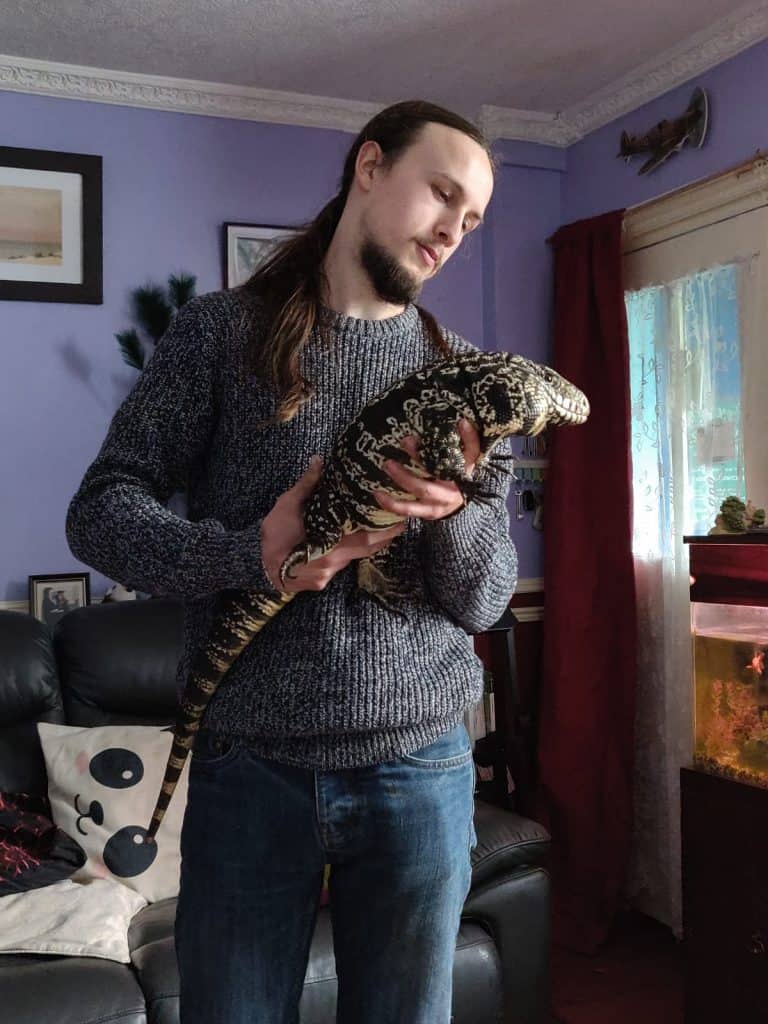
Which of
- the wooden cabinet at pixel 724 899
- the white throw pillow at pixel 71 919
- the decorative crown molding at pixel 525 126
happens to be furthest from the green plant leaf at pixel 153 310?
the wooden cabinet at pixel 724 899

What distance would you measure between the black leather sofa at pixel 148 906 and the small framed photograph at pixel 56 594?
471 millimetres

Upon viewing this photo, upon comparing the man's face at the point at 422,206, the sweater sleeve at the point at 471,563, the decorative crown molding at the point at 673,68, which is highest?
the decorative crown molding at the point at 673,68

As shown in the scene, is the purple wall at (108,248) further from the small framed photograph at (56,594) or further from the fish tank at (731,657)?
the fish tank at (731,657)

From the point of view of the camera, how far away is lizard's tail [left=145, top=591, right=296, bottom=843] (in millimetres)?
1062

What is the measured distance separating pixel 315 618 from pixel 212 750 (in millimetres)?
185

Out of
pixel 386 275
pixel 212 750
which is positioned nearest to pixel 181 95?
pixel 386 275

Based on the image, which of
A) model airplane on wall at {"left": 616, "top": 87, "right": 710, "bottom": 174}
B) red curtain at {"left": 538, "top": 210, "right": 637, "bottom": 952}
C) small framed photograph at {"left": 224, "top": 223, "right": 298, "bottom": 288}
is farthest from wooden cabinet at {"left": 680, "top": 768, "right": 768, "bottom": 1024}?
→ small framed photograph at {"left": 224, "top": 223, "right": 298, "bottom": 288}

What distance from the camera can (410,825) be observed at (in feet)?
3.43

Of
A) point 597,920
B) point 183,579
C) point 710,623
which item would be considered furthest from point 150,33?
point 597,920

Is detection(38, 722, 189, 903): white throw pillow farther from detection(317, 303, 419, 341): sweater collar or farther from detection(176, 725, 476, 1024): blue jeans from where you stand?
detection(317, 303, 419, 341): sweater collar

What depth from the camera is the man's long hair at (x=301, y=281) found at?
1.10 metres

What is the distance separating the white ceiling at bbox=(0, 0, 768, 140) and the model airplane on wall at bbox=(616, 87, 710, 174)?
0.13m

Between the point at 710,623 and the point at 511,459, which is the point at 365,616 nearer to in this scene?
the point at 511,459

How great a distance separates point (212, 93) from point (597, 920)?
3.14 meters
